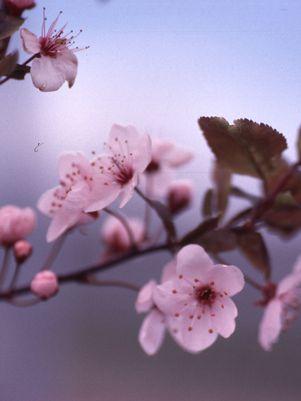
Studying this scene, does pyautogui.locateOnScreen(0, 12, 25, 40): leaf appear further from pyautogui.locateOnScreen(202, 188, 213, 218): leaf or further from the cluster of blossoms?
pyautogui.locateOnScreen(202, 188, 213, 218): leaf

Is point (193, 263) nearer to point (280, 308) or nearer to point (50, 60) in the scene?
point (280, 308)

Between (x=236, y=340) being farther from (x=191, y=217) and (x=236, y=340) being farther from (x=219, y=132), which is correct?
(x=219, y=132)

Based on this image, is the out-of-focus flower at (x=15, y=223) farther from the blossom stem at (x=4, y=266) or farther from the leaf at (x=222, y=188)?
the leaf at (x=222, y=188)

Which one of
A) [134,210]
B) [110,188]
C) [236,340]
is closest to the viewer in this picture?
[110,188]

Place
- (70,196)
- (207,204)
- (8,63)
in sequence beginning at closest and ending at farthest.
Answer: (8,63)
(70,196)
(207,204)

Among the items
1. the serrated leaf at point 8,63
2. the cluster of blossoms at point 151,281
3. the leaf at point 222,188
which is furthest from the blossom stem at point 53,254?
the serrated leaf at point 8,63

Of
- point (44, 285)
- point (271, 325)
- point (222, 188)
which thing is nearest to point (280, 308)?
point (271, 325)

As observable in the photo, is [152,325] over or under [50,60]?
under

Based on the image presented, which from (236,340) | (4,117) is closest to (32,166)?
(4,117)
